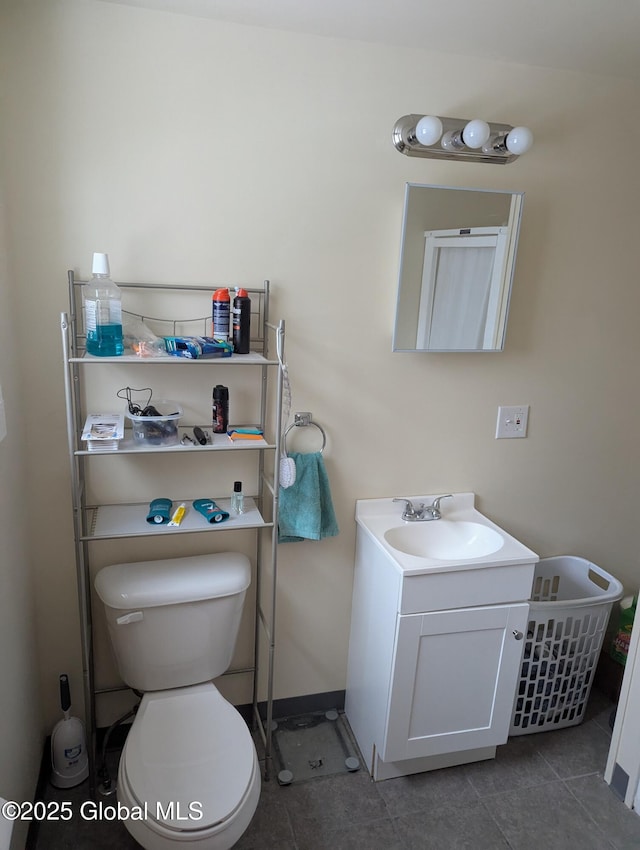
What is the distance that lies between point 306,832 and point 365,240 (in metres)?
1.87

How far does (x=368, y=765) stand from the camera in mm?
2016

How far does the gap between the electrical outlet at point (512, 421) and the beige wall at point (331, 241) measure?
3cm

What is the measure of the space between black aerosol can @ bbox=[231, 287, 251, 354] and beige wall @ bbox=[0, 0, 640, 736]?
0.15 metres

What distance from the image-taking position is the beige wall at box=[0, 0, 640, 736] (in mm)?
1615

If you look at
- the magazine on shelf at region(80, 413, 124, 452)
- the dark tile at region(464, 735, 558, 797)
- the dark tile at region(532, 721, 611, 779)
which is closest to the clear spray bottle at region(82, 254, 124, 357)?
the magazine on shelf at region(80, 413, 124, 452)

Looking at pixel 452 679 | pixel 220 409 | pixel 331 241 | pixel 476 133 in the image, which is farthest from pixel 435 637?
pixel 476 133

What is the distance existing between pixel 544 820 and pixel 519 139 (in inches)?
84.0

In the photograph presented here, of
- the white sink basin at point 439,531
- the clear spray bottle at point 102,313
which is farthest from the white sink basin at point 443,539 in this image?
the clear spray bottle at point 102,313

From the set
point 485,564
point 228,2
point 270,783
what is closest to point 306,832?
point 270,783

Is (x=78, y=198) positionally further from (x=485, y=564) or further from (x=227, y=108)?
(x=485, y=564)

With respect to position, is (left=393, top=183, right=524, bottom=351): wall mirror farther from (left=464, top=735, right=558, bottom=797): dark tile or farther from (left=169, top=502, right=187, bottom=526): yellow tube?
(left=464, top=735, right=558, bottom=797): dark tile

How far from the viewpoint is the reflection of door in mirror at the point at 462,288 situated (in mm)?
1938

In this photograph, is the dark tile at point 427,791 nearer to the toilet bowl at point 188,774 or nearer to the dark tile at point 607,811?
the dark tile at point 607,811

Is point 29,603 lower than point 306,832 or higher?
higher
